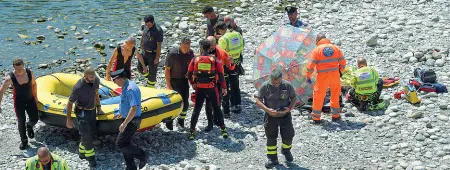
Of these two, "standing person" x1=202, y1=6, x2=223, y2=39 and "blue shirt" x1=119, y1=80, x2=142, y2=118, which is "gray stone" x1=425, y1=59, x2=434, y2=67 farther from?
"blue shirt" x1=119, y1=80, x2=142, y2=118

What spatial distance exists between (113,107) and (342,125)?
3.92 meters

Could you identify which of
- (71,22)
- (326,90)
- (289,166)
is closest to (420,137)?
(326,90)

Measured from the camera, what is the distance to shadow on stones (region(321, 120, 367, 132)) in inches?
545

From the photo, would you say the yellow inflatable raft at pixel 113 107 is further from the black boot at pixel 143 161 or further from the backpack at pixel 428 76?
the backpack at pixel 428 76

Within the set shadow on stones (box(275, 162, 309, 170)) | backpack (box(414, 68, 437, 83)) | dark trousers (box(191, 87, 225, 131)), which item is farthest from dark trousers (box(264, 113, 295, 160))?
backpack (box(414, 68, 437, 83))

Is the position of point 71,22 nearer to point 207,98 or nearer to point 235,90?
point 235,90

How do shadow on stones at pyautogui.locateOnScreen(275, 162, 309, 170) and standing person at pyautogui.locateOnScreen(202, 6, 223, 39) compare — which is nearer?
shadow on stones at pyautogui.locateOnScreen(275, 162, 309, 170)

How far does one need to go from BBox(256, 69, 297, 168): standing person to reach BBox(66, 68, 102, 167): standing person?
2.45 meters

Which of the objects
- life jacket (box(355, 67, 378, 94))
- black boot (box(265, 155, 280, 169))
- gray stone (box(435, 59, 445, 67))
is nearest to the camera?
black boot (box(265, 155, 280, 169))

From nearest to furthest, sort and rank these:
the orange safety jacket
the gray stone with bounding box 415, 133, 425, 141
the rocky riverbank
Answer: the rocky riverbank → the gray stone with bounding box 415, 133, 425, 141 → the orange safety jacket

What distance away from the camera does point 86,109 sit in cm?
1229

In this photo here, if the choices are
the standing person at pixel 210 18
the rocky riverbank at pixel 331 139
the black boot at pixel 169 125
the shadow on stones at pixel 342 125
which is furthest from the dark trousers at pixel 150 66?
the shadow on stones at pixel 342 125

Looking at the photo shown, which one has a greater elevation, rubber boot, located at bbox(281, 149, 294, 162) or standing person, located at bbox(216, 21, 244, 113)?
standing person, located at bbox(216, 21, 244, 113)

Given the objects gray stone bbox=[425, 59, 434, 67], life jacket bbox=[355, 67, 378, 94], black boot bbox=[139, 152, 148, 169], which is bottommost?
black boot bbox=[139, 152, 148, 169]
